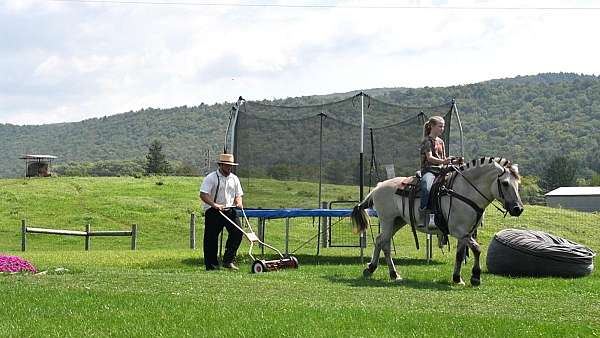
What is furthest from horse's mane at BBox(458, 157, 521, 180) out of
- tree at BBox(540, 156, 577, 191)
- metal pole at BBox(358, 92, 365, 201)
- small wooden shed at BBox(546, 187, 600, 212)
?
tree at BBox(540, 156, 577, 191)

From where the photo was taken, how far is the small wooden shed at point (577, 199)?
78875mm

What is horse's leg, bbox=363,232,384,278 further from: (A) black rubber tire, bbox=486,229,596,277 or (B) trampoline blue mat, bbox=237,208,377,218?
(B) trampoline blue mat, bbox=237,208,377,218

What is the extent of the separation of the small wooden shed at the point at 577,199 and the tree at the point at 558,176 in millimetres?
16859

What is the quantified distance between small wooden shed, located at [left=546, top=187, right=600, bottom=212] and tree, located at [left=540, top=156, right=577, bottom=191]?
16859 millimetres

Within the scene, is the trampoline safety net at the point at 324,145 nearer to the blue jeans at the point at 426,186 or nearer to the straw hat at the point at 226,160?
the straw hat at the point at 226,160

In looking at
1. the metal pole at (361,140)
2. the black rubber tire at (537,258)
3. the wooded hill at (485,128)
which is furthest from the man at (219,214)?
the wooded hill at (485,128)

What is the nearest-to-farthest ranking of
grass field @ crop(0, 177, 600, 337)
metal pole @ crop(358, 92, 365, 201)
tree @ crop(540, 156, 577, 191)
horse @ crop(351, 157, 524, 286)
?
grass field @ crop(0, 177, 600, 337), horse @ crop(351, 157, 524, 286), metal pole @ crop(358, 92, 365, 201), tree @ crop(540, 156, 577, 191)

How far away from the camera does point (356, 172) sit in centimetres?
2259

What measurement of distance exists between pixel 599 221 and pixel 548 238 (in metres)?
32.0

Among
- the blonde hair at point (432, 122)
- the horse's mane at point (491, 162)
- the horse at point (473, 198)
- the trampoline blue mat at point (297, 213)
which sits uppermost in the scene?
the blonde hair at point (432, 122)

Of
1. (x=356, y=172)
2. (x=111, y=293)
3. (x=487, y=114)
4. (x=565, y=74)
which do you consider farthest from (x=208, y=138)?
Result: (x=111, y=293)

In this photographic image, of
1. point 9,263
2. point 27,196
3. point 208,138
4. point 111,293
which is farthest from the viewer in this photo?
point 208,138

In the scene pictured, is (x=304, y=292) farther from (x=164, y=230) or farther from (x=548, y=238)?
(x=164, y=230)

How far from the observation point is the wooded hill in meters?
121
